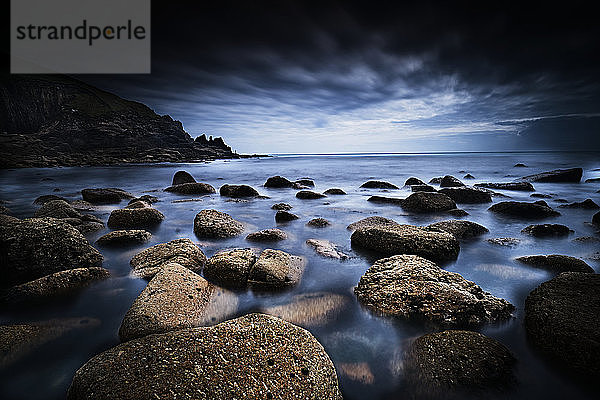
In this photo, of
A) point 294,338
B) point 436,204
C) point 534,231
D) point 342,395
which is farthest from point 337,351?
point 436,204

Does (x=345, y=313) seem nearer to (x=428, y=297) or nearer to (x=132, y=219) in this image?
(x=428, y=297)

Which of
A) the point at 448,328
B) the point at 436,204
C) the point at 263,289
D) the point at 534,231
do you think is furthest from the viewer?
the point at 436,204

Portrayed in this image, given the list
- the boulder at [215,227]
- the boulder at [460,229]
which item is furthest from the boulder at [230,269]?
the boulder at [460,229]

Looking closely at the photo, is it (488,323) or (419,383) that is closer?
(419,383)

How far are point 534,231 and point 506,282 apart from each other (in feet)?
12.3

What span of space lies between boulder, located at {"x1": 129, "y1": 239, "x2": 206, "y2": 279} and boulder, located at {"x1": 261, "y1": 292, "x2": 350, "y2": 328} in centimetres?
180

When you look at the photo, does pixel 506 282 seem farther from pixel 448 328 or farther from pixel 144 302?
pixel 144 302

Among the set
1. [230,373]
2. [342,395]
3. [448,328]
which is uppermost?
[230,373]

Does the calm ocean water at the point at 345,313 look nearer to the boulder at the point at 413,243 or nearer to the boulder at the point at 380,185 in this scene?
the boulder at the point at 413,243

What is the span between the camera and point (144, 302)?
3.13 metres

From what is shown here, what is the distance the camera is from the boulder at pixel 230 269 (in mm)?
4297

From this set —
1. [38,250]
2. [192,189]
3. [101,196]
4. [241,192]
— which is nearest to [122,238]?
[38,250]

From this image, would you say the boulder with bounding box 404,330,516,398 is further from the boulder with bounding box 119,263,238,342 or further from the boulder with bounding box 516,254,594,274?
the boulder with bounding box 516,254,594,274

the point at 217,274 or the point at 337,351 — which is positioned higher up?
the point at 217,274
